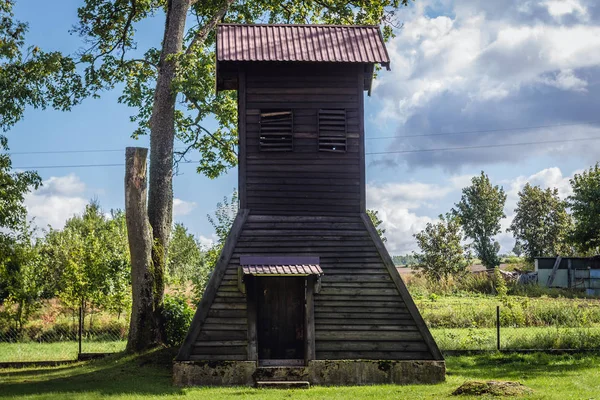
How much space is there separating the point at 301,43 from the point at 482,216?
5339 centimetres

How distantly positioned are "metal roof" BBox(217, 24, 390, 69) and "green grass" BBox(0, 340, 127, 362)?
36.7 ft

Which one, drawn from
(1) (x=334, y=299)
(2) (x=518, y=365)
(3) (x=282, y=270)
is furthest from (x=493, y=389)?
(2) (x=518, y=365)

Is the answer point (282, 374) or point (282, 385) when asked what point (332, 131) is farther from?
point (282, 385)

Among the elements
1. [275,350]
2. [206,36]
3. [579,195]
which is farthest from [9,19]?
[579,195]

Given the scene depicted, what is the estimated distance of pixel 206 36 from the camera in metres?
25.1

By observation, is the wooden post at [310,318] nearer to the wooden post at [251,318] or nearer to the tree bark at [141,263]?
the wooden post at [251,318]

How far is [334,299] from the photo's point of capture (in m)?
16.7

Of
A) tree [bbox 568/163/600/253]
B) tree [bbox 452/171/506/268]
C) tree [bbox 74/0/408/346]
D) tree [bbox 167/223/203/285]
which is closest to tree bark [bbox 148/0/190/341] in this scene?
Result: tree [bbox 74/0/408/346]

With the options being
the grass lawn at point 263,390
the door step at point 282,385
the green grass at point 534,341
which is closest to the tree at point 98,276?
the grass lawn at point 263,390

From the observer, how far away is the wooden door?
16984mm

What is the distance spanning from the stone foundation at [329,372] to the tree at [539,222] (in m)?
57.1

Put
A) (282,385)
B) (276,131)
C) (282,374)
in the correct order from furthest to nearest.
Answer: (276,131) < (282,374) < (282,385)

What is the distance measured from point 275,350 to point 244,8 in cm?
1489

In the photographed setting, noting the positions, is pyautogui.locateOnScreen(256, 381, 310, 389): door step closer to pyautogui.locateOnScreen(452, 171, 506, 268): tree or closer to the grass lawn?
the grass lawn
